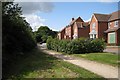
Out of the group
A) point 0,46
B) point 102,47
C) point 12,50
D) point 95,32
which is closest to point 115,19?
point 95,32

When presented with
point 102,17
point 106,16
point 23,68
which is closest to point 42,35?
point 106,16

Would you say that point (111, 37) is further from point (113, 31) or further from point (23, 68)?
point (23, 68)

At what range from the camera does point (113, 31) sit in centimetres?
5203

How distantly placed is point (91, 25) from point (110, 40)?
966cm

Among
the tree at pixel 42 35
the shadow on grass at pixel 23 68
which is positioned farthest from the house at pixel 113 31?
the tree at pixel 42 35

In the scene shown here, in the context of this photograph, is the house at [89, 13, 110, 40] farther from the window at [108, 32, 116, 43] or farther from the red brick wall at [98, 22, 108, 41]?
the window at [108, 32, 116, 43]

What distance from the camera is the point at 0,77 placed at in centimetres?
1117

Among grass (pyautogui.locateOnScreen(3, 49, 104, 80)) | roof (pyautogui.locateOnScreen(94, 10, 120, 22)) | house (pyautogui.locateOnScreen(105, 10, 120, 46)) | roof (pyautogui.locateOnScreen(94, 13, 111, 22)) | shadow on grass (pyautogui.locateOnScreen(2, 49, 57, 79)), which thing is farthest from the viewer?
roof (pyautogui.locateOnScreen(94, 13, 111, 22))

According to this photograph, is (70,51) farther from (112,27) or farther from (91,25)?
(91,25)

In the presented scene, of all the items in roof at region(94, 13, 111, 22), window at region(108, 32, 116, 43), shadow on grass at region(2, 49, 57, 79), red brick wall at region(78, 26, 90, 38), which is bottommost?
shadow on grass at region(2, 49, 57, 79)

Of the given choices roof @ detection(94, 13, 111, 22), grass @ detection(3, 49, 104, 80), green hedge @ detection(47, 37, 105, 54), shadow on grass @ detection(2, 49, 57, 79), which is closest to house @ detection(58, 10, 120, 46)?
roof @ detection(94, 13, 111, 22)

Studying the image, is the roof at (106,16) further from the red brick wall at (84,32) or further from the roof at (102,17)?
the red brick wall at (84,32)

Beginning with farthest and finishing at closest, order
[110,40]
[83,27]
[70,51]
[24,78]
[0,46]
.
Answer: [83,27] → [110,40] → [70,51] → [0,46] → [24,78]

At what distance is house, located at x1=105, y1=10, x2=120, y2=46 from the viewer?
166ft
